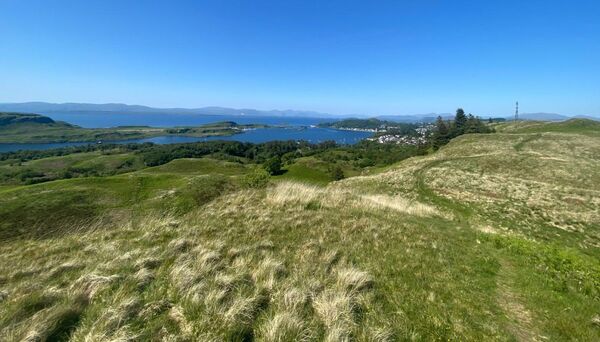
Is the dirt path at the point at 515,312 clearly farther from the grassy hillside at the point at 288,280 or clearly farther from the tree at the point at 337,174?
the tree at the point at 337,174

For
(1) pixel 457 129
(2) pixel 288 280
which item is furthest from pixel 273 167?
(2) pixel 288 280

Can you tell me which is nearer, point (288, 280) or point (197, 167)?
point (288, 280)

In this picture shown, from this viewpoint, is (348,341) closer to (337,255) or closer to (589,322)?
(337,255)

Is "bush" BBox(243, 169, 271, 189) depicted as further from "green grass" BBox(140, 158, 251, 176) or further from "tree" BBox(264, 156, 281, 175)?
"green grass" BBox(140, 158, 251, 176)

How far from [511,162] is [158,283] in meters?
48.7

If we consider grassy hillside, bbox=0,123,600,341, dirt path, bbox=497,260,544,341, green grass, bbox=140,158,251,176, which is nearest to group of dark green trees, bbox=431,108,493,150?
green grass, bbox=140,158,251,176

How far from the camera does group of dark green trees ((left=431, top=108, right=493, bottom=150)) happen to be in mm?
123562

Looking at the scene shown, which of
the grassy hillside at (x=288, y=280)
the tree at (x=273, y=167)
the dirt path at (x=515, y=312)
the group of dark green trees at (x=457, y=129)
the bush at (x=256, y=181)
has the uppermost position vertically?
the group of dark green trees at (x=457, y=129)

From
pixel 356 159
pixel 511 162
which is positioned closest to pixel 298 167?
pixel 356 159

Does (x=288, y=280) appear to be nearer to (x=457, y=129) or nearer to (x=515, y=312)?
(x=515, y=312)

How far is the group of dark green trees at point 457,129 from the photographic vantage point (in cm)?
12356

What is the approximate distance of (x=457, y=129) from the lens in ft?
430

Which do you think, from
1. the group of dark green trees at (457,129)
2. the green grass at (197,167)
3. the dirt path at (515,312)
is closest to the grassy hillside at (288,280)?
the dirt path at (515,312)

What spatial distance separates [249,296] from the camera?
5863 mm
